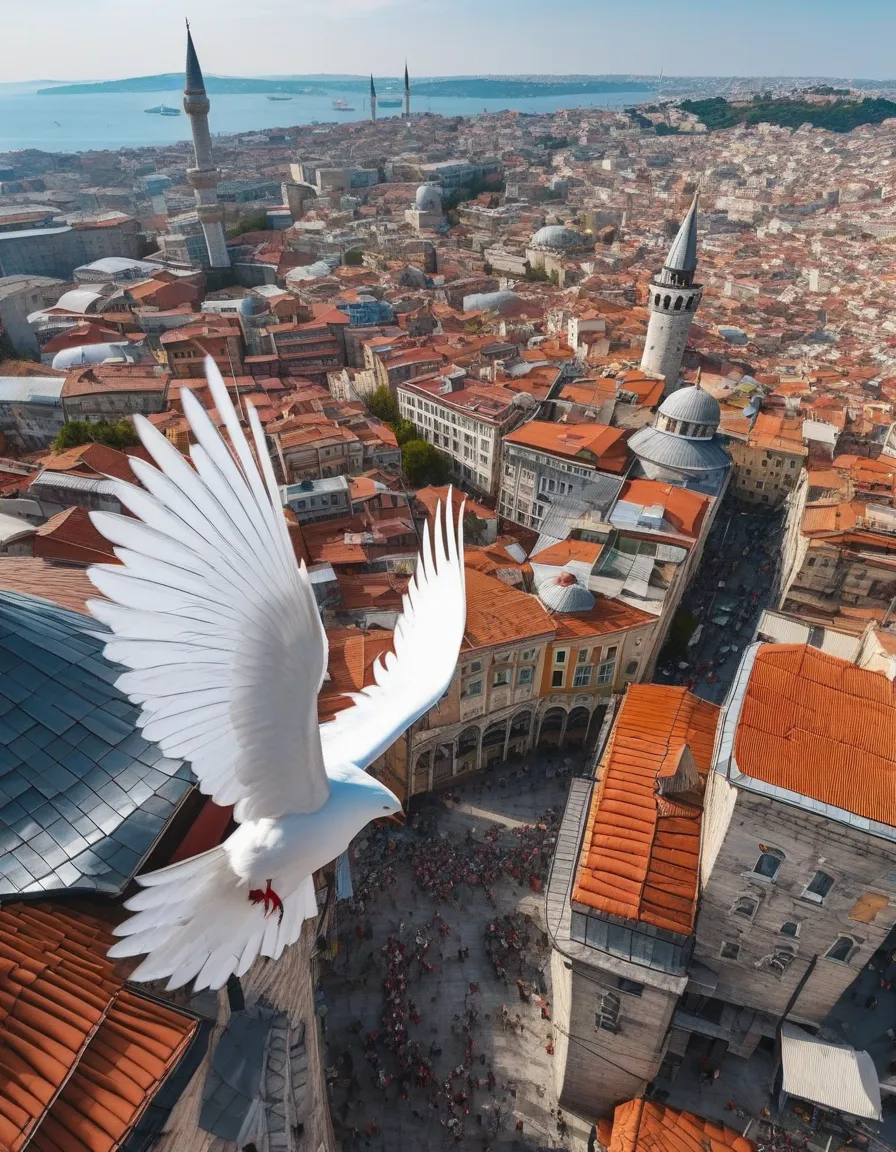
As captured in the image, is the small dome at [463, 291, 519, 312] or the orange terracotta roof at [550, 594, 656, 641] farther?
the small dome at [463, 291, 519, 312]

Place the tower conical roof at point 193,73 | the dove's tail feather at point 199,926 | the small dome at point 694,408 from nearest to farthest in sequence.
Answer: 1. the dove's tail feather at point 199,926
2. the small dome at point 694,408
3. the tower conical roof at point 193,73

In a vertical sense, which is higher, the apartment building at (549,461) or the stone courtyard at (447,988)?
the apartment building at (549,461)

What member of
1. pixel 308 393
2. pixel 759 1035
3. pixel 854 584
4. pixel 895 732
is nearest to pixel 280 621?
pixel 895 732

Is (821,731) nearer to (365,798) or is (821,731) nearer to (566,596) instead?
(365,798)

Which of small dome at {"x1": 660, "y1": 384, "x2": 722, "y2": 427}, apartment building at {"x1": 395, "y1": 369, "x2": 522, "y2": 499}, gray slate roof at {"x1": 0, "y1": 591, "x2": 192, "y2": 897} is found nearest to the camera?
gray slate roof at {"x1": 0, "y1": 591, "x2": 192, "y2": 897}

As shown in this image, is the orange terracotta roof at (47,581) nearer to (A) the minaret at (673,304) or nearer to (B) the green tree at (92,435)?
(B) the green tree at (92,435)

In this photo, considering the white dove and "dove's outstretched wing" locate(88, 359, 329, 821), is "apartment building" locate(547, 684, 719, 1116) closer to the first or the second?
the white dove

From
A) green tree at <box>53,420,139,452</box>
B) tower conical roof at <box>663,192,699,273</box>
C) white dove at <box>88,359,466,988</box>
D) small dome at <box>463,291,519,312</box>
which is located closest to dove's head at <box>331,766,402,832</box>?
white dove at <box>88,359,466,988</box>

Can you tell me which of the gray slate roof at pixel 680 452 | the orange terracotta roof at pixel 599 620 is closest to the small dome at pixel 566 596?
the orange terracotta roof at pixel 599 620

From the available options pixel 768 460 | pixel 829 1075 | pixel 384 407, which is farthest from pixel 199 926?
pixel 768 460
